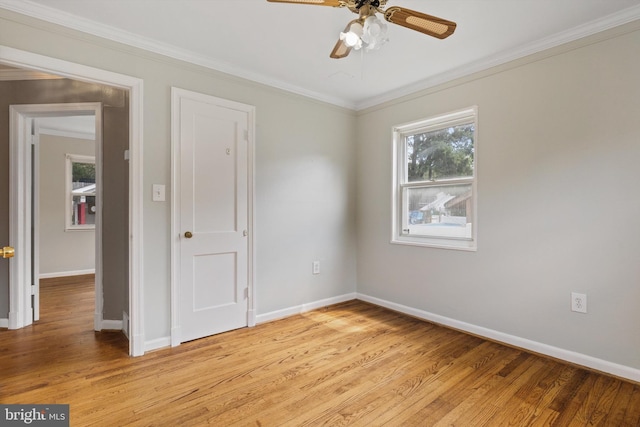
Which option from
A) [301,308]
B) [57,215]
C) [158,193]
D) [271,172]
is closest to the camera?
[158,193]

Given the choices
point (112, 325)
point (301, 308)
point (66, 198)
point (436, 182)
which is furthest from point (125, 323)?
point (66, 198)

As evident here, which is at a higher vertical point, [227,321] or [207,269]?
[207,269]

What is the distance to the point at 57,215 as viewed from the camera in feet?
17.9

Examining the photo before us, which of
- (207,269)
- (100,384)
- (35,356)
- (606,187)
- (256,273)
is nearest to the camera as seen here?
(100,384)

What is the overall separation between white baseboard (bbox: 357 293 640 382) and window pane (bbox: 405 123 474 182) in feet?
4.54

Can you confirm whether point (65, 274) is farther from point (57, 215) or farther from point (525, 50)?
point (525, 50)

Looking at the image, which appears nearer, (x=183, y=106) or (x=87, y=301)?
(x=183, y=106)

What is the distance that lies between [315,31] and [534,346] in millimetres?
2920

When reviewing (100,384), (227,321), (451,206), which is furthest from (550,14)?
(100,384)

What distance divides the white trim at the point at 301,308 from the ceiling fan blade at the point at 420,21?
272 cm

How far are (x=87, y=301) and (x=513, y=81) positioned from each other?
5154 mm

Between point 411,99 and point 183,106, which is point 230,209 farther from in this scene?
point 411,99

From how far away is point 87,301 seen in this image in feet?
13.3

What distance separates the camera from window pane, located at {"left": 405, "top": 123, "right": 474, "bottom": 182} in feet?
10.1
